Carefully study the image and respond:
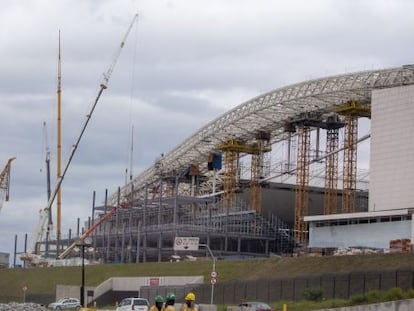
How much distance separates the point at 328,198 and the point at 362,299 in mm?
70296

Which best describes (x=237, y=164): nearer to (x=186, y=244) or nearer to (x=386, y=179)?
(x=186, y=244)

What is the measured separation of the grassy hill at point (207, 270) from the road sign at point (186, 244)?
8.29 m

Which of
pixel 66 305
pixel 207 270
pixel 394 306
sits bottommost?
pixel 66 305

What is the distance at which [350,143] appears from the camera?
123562mm

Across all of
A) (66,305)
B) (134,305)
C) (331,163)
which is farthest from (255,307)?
(331,163)

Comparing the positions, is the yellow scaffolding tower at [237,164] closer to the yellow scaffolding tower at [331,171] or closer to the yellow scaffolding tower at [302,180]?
the yellow scaffolding tower at [302,180]

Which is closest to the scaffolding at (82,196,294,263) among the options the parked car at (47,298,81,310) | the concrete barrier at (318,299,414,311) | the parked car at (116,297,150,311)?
the parked car at (47,298,81,310)

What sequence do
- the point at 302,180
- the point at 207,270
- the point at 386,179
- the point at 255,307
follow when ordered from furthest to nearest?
1. the point at 302,180
2. the point at 386,179
3. the point at 207,270
4. the point at 255,307

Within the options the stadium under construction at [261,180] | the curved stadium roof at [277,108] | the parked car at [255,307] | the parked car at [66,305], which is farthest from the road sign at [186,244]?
the parked car at [255,307]

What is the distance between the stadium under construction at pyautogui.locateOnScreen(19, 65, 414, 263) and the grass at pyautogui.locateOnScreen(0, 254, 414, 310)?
1413 centimetres

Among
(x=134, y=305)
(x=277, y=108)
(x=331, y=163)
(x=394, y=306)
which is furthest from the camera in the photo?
(x=331, y=163)

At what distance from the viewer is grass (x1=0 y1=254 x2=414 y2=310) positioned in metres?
77.1

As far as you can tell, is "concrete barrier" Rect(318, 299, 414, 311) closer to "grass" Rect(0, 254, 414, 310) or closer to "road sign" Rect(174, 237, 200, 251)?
"grass" Rect(0, 254, 414, 310)

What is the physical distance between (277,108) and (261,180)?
1683cm
